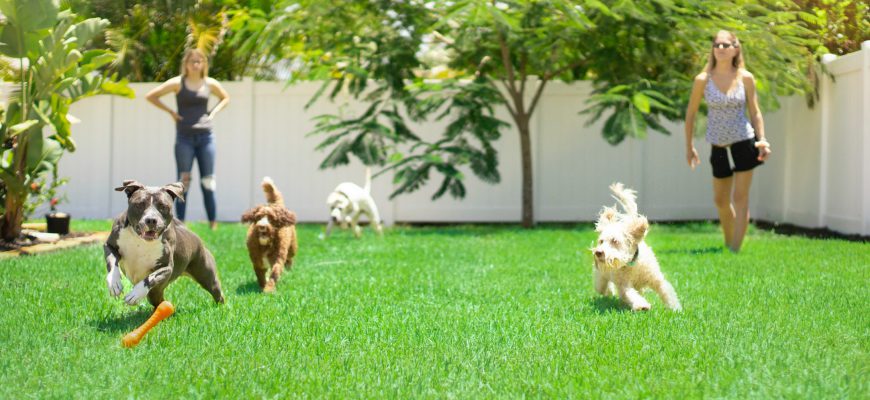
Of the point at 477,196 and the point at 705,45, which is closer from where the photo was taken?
the point at 705,45

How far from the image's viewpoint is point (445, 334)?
168 inches

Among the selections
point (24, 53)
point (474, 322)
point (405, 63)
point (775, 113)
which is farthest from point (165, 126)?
point (474, 322)

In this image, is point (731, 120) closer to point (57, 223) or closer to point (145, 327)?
point (145, 327)

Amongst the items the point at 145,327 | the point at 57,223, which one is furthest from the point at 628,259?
the point at 57,223

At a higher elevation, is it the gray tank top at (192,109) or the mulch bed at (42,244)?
the gray tank top at (192,109)

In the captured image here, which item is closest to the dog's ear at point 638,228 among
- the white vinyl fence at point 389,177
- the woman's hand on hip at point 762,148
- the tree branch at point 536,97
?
the woman's hand on hip at point 762,148

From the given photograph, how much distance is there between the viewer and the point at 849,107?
30.2 ft

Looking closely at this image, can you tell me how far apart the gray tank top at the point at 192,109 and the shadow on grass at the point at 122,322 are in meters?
4.88

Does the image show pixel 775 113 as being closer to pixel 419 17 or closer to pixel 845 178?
pixel 845 178

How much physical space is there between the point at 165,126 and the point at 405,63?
3.80 metres

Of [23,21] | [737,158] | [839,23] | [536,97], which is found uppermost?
[839,23]

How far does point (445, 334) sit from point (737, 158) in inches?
166

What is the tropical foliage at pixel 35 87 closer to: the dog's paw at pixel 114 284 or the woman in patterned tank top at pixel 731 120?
the dog's paw at pixel 114 284

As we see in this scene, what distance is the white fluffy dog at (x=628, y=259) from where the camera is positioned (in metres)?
4.74
